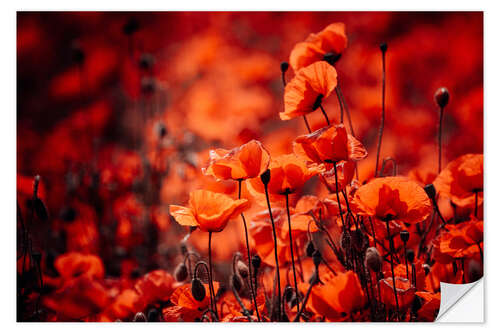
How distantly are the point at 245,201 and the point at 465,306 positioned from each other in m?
0.78

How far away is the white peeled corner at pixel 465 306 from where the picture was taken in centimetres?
123

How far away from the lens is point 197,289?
0.96 m

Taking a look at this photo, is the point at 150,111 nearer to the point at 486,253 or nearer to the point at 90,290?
the point at 90,290

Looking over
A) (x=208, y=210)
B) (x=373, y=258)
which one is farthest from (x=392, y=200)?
(x=208, y=210)

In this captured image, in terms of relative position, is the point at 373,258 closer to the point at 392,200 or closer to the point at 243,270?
the point at 392,200

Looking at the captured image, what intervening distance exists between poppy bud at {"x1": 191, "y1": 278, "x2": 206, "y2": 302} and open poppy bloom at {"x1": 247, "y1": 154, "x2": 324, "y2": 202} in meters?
0.21

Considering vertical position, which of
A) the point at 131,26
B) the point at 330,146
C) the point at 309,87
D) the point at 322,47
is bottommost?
the point at 330,146

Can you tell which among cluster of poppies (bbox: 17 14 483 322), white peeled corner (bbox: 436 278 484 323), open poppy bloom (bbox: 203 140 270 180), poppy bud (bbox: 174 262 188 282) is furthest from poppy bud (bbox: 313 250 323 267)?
white peeled corner (bbox: 436 278 484 323)

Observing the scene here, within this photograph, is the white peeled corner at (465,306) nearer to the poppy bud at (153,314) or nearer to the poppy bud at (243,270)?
the poppy bud at (243,270)

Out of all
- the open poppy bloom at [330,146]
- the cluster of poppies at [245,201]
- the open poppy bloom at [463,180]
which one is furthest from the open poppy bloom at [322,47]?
the open poppy bloom at [463,180]

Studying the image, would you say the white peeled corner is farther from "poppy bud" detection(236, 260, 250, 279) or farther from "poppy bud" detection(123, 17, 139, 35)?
"poppy bud" detection(123, 17, 139, 35)

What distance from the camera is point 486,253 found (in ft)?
4.26

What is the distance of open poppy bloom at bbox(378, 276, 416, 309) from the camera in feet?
2.94

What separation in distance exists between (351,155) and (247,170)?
0.63 feet
